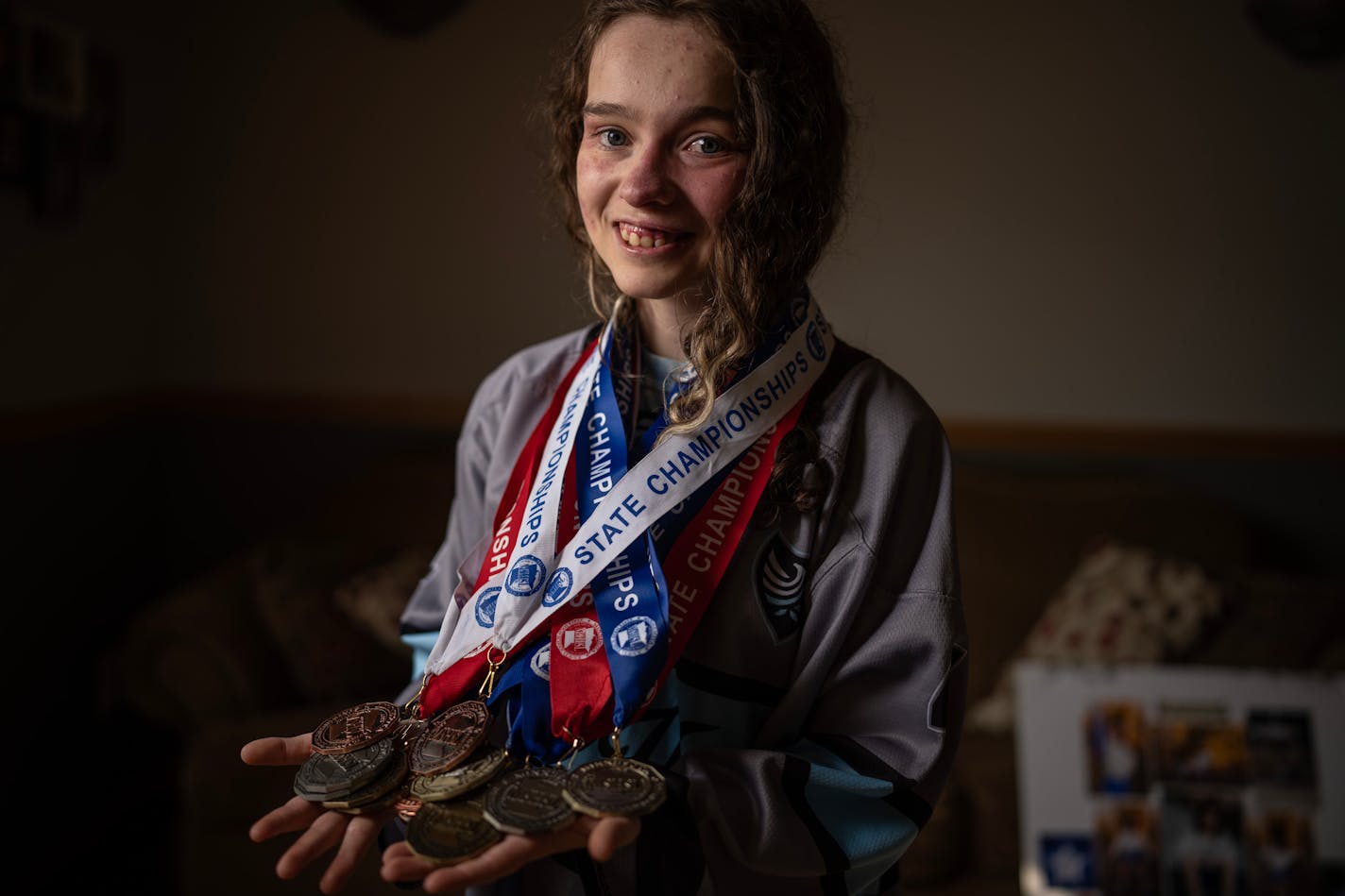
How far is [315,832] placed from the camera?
76 cm

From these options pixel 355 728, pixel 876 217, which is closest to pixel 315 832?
pixel 355 728

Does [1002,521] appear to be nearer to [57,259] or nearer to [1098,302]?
[1098,302]

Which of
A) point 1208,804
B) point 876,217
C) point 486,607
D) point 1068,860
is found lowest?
point 1068,860

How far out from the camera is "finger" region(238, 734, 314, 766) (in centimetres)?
82

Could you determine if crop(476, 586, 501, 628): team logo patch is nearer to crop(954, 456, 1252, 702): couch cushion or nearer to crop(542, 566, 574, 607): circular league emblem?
crop(542, 566, 574, 607): circular league emblem

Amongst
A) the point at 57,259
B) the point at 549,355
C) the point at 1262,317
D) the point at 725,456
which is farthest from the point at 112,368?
the point at 1262,317

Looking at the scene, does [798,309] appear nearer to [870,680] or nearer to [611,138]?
[611,138]

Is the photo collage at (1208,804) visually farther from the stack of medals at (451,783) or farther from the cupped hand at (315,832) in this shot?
the cupped hand at (315,832)

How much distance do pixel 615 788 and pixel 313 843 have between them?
0.22 metres

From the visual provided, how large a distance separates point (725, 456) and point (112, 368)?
2677mm

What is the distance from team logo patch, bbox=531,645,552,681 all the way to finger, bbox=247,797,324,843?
0.21m

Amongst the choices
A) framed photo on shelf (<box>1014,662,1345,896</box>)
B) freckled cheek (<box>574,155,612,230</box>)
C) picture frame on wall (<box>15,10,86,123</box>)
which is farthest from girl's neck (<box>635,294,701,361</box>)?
picture frame on wall (<box>15,10,86,123</box>)

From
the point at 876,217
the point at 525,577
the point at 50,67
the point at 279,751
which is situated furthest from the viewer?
the point at 876,217

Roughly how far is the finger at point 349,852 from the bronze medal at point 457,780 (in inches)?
1.6
